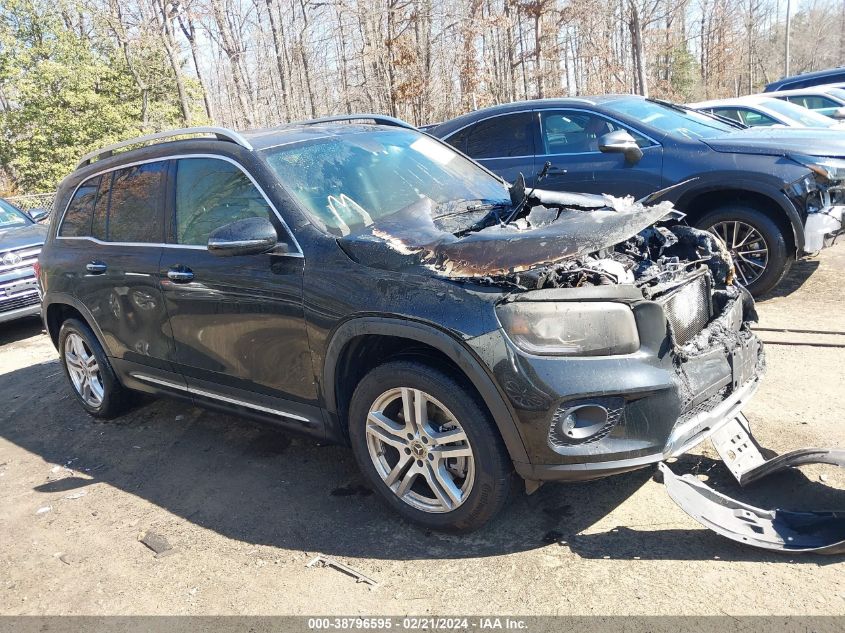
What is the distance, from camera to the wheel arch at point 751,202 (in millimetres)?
5719

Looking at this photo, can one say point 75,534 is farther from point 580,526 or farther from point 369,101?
point 369,101

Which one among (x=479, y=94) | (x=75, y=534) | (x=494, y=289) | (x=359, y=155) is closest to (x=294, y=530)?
(x=75, y=534)

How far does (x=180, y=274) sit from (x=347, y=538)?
176cm

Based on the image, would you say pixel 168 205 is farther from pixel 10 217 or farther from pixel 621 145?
pixel 10 217

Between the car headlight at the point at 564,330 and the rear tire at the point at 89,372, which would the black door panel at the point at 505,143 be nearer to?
the rear tire at the point at 89,372

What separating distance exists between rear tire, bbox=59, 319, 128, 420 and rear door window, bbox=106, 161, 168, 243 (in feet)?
2.94

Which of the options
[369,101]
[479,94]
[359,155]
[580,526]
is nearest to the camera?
[580,526]

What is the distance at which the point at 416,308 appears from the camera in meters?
2.91

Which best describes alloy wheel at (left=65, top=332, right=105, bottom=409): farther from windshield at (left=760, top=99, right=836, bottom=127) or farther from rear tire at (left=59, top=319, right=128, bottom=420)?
windshield at (left=760, top=99, right=836, bottom=127)

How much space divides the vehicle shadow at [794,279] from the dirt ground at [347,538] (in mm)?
1577

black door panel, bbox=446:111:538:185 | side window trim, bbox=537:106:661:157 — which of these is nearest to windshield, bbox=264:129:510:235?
side window trim, bbox=537:106:661:157

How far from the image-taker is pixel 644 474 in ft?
11.4

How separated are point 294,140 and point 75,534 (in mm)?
2470

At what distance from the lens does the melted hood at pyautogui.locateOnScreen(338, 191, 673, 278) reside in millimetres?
2777
